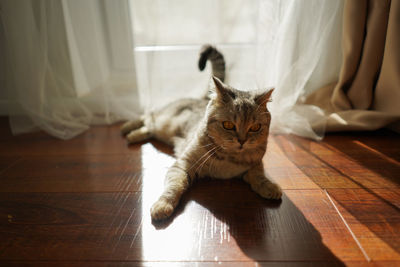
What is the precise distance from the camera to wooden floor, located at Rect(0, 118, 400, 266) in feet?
2.66

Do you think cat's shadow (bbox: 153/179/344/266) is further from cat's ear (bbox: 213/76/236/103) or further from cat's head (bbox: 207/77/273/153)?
cat's ear (bbox: 213/76/236/103)

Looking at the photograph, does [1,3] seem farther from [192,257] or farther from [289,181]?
[289,181]

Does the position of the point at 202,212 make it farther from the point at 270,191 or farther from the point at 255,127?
the point at 255,127

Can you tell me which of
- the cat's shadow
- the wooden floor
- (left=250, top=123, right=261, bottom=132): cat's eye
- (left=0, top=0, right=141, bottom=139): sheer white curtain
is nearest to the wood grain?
the wooden floor

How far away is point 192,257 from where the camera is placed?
2.64 ft

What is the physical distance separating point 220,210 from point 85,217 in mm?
489

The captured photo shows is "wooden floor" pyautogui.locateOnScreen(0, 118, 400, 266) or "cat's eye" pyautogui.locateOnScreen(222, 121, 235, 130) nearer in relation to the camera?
"wooden floor" pyautogui.locateOnScreen(0, 118, 400, 266)

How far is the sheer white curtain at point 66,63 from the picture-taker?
58.8 inches

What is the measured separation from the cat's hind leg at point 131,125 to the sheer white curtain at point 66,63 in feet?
0.36

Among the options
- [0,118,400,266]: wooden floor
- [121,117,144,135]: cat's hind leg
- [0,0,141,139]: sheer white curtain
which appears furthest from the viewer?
[121,117,144,135]: cat's hind leg

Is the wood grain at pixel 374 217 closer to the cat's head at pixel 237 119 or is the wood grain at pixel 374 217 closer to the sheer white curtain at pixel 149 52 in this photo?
the cat's head at pixel 237 119

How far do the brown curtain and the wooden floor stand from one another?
0.17m

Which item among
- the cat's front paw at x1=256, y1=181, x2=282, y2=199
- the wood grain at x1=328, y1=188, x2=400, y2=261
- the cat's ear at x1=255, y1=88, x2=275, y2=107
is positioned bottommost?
the wood grain at x1=328, y1=188, x2=400, y2=261

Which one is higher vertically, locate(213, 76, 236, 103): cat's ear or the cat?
locate(213, 76, 236, 103): cat's ear
